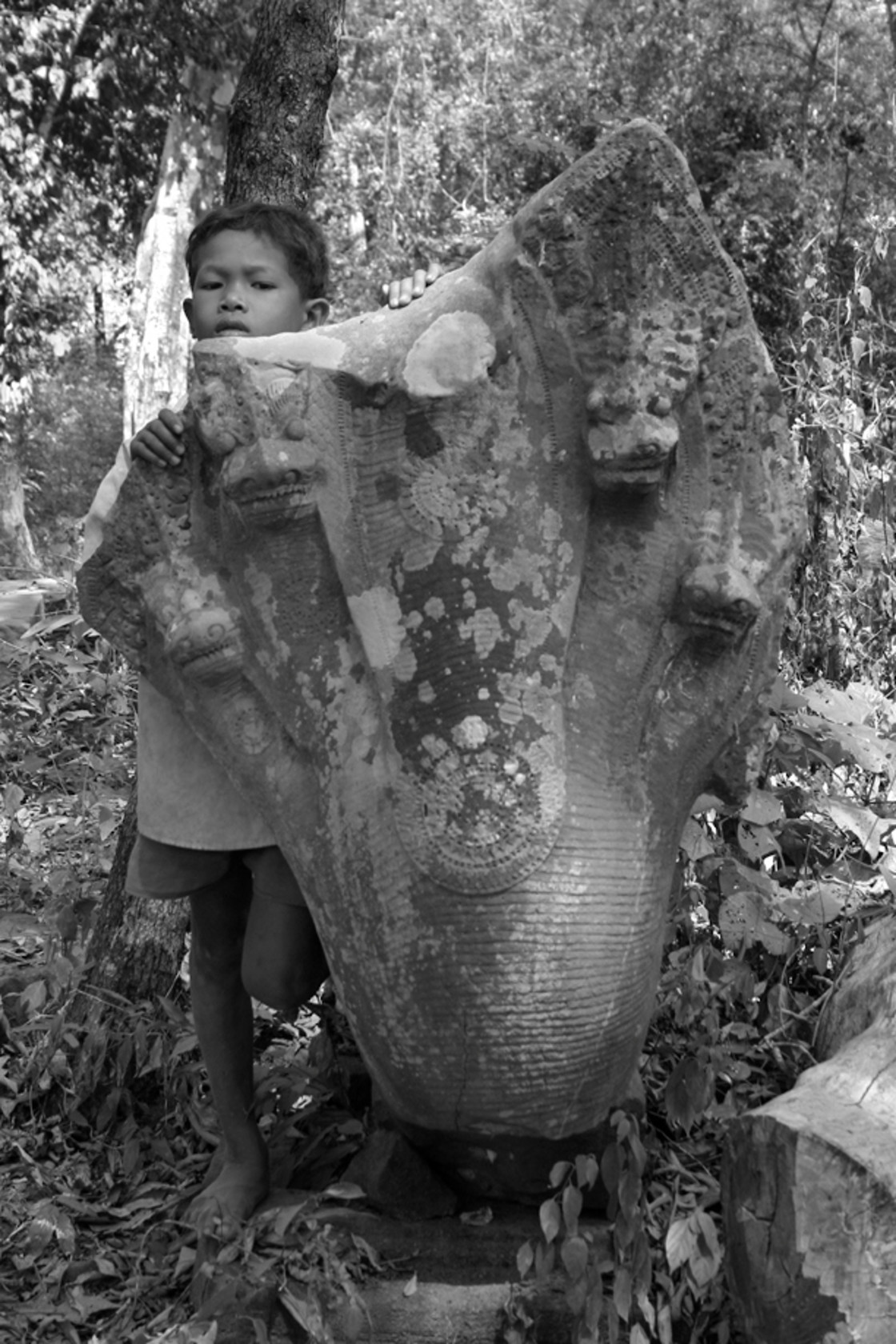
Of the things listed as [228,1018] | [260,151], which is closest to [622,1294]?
[228,1018]

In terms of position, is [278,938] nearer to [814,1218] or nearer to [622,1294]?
[622,1294]

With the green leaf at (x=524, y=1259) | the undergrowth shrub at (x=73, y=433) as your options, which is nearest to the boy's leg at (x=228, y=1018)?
the green leaf at (x=524, y=1259)

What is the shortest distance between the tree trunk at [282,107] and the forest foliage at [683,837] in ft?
5.60

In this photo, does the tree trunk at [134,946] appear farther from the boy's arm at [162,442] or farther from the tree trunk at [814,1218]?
the tree trunk at [814,1218]

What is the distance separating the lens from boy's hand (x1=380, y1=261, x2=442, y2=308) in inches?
94.7

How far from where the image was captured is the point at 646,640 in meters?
2.09

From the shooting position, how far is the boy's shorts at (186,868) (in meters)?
2.36

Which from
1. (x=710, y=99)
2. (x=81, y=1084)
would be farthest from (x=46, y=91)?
(x=81, y=1084)

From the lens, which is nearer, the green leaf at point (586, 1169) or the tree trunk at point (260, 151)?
the green leaf at point (586, 1169)

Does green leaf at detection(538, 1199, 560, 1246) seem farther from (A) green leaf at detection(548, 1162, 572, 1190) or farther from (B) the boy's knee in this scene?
(B) the boy's knee

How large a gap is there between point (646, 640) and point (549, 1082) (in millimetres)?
641

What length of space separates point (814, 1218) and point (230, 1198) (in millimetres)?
983

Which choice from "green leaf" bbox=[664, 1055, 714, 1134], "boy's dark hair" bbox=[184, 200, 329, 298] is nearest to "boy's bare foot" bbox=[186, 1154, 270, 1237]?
"green leaf" bbox=[664, 1055, 714, 1134]

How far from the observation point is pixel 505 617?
202 cm
